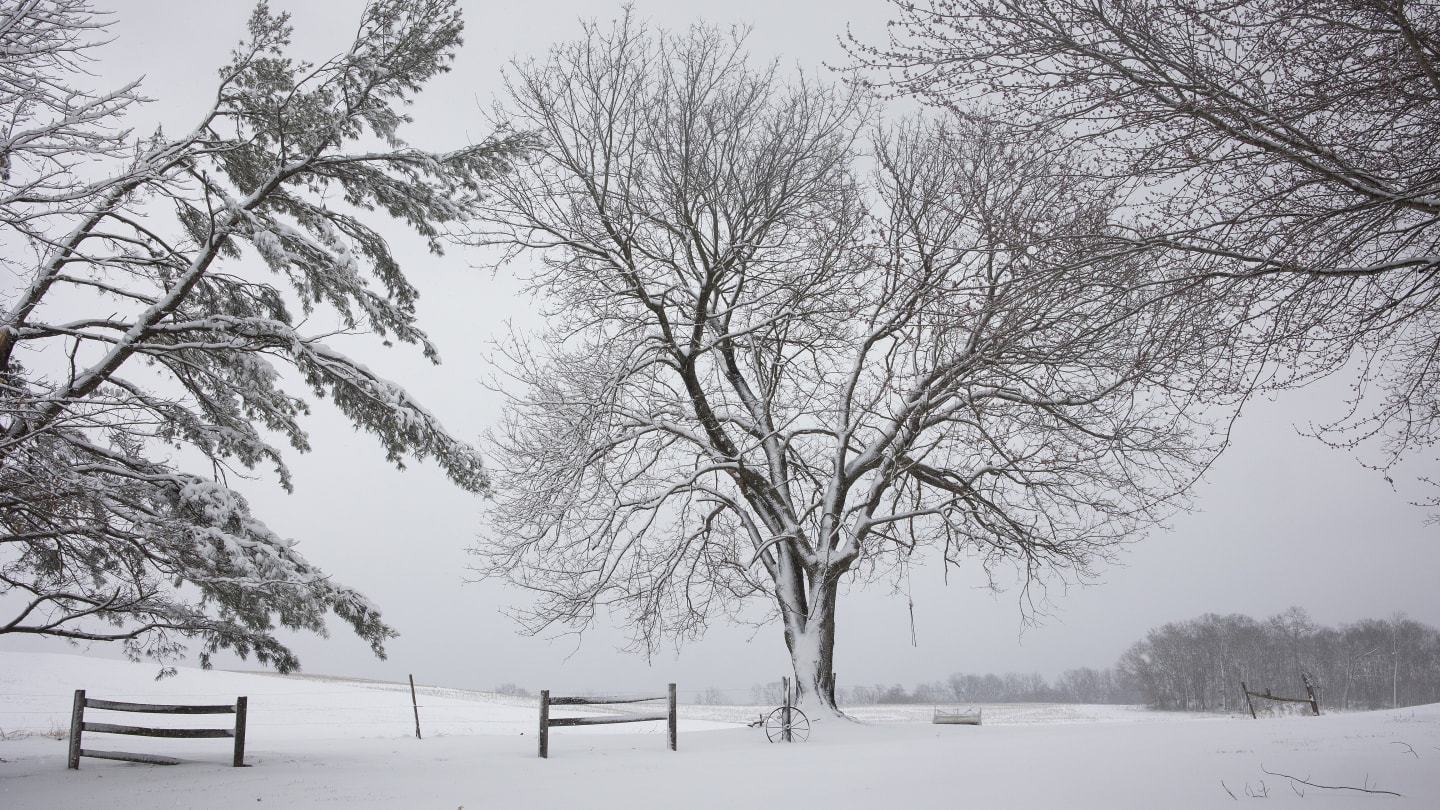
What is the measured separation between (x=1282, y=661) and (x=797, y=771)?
70705mm

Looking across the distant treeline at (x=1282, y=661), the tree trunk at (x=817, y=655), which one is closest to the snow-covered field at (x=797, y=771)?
the tree trunk at (x=817, y=655)

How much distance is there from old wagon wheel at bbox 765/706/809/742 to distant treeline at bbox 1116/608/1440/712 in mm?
53196

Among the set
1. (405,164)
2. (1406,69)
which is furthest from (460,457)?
(1406,69)

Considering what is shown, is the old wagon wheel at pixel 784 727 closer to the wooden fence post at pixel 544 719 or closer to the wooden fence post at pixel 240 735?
the wooden fence post at pixel 544 719

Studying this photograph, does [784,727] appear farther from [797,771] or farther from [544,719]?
[797,771]

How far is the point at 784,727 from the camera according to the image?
12.6m

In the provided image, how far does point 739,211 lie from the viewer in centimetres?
1481

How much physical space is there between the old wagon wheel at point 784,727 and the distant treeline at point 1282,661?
5320cm

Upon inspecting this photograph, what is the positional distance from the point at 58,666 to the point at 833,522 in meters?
33.5

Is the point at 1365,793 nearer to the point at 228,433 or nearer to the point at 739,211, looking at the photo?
the point at 739,211

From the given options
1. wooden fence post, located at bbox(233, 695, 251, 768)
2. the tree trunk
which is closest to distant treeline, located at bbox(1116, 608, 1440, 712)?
the tree trunk

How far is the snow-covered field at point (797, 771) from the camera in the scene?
652 cm

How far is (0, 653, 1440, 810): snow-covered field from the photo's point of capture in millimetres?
6523

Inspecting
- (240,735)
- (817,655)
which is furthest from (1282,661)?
(240,735)
